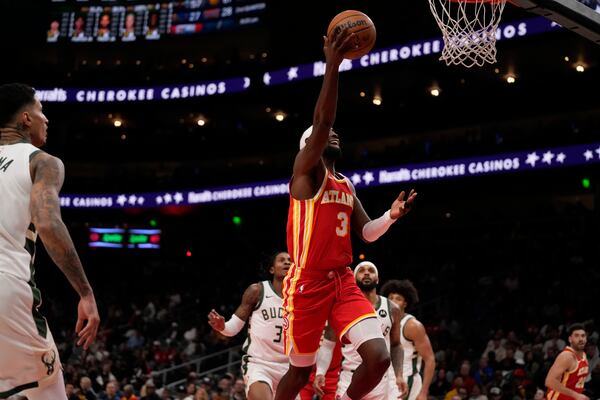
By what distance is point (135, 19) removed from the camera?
32.8 metres

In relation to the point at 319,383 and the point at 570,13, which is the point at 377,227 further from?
the point at 570,13

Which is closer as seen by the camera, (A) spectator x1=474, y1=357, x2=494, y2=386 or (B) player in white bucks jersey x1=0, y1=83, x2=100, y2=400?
(B) player in white bucks jersey x1=0, y1=83, x2=100, y2=400

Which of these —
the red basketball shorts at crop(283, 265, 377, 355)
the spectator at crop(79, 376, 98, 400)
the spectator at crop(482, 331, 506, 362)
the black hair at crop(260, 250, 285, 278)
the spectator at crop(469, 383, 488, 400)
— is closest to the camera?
the red basketball shorts at crop(283, 265, 377, 355)

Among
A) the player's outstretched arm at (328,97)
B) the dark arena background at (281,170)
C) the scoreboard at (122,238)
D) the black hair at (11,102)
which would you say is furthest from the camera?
the scoreboard at (122,238)

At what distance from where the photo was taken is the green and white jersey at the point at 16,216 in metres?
3.85

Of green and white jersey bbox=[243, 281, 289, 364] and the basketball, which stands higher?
the basketball

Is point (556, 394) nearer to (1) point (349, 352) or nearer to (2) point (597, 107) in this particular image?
(1) point (349, 352)

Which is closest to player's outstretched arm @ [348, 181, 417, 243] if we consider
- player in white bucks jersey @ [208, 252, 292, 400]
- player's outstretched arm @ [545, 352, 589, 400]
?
player in white bucks jersey @ [208, 252, 292, 400]

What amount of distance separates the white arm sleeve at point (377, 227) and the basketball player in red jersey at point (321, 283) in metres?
0.09

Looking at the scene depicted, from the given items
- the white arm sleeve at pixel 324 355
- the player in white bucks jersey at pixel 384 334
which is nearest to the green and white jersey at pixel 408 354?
the player in white bucks jersey at pixel 384 334

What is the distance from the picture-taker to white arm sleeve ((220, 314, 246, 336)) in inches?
301

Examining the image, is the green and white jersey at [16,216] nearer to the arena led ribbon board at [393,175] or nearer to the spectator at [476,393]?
the spectator at [476,393]

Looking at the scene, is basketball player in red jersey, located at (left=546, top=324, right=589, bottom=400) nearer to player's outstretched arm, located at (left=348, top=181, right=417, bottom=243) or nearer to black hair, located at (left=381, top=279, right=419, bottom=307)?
black hair, located at (left=381, top=279, right=419, bottom=307)

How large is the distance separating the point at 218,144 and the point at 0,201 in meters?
27.8
